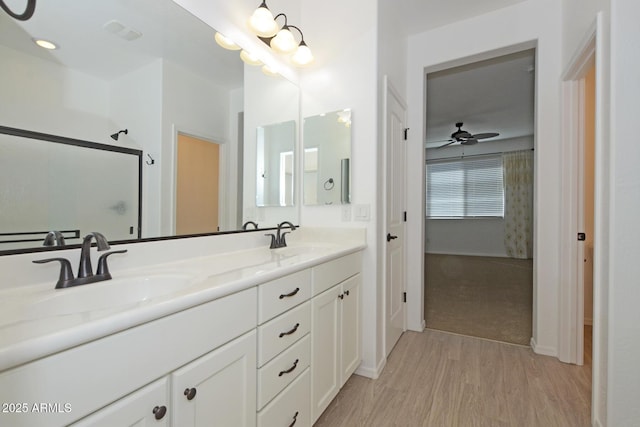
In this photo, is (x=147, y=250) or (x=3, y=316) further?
(x=147, y=250)

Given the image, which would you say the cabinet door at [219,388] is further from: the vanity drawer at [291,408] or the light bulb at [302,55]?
the light bulb at [302,55]

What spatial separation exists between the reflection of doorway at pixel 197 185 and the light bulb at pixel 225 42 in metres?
0.58

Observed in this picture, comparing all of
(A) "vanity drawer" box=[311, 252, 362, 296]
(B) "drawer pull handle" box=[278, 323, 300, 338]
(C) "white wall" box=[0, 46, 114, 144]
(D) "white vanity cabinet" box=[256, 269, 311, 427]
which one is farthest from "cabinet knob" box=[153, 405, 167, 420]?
(C) "white wall" box=[0, 46, 114, 144]

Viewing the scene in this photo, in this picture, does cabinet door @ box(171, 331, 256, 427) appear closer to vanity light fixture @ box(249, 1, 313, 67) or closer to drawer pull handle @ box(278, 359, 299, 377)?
drawer pull handle @ box(278, 359, 299, 377)

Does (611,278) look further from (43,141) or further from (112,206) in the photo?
(43,141)

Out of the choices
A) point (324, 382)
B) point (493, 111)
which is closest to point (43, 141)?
point (324, 382)

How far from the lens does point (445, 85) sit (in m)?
3.67

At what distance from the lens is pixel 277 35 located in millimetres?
1852

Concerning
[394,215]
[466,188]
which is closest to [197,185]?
[394,215]

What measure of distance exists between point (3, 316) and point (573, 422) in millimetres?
2417

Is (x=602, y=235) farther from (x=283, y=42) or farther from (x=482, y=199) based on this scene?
Result: (x=482, y=199)

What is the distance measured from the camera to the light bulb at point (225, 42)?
157 centimetres

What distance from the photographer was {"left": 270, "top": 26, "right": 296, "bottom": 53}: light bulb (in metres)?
1.85

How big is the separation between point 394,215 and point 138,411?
6.42 ft
